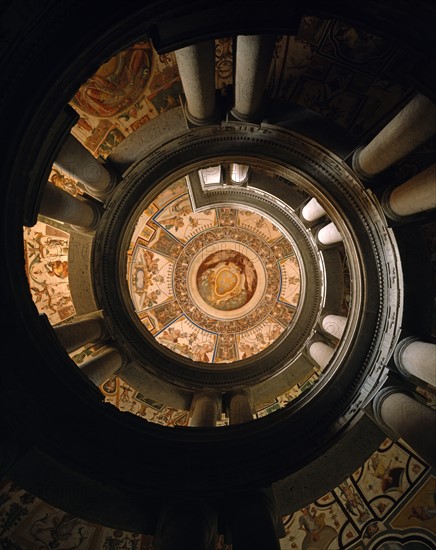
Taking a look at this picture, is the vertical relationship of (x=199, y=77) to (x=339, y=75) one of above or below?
below

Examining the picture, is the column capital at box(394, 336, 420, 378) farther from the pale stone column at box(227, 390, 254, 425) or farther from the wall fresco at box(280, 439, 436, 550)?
the pale stone column at box(227, 390, 254, 425)

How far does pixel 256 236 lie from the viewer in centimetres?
1479

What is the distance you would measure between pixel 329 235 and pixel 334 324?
2257 mm

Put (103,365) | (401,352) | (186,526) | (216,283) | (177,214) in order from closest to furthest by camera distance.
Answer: (186,526) < (401,352) < (103,365) < (177,214) < (216,283)

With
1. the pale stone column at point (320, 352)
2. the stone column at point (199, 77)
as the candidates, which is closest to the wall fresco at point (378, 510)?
the pale stone column at point (320, 352)

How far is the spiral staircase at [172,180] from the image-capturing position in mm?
3422

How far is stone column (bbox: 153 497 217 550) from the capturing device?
4.03 metres

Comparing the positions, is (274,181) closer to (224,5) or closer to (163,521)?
(224,5)

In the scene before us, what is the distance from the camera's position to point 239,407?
8.25 metres

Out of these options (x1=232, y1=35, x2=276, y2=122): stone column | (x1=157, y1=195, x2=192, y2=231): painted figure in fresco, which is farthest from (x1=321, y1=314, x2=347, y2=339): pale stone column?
(x1=157, y1=195, x2=192, y2=231): painted figure in fresco

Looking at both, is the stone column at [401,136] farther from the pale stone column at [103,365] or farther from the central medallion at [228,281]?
the central medallion at [228,281]

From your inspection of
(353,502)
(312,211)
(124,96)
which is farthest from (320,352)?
(124,96)

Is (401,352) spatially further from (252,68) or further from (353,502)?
(252,68)

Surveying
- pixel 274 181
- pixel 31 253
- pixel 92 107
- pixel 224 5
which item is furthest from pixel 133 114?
pixel 274 181
